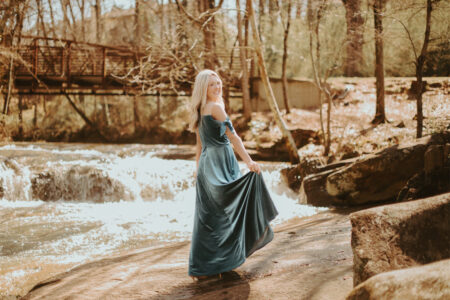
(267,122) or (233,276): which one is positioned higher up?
(267,122)

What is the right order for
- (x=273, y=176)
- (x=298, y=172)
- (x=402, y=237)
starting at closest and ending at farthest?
(x=402, y=237) < (x=298, y=172) < (x=273, y=176)

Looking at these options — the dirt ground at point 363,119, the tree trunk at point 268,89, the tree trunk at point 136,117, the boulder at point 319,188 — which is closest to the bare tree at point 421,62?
the dirt ground at point 363,119

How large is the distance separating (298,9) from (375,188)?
1254 centimetres

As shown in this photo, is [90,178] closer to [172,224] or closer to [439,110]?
[172,224]

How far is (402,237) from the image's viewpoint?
2.99 meters

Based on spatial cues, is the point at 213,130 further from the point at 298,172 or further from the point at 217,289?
the point at 298,172

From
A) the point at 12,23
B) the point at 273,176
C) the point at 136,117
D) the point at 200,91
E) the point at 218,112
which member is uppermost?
the point at 12,23

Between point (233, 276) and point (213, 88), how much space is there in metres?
1.76

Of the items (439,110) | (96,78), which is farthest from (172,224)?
(96,78)

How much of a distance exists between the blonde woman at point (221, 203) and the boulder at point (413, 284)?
1.69 m

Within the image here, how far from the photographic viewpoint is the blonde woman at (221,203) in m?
3.97

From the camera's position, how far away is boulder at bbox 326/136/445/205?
821 cm

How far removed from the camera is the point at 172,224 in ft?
28.5

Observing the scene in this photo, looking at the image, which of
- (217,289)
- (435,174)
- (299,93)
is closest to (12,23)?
(299,93)
